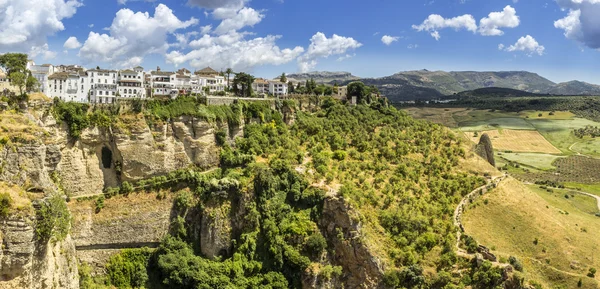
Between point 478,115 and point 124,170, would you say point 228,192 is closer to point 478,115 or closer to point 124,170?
point 124,170

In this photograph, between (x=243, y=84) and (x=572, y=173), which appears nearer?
(x=243, y=84)

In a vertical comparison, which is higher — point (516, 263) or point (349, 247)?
point (349, 247)

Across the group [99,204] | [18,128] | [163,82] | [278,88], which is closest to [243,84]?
[163,82]

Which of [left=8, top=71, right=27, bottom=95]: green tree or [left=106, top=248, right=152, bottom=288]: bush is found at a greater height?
[left=8, top=71, right=27, bottom=95]: green tree

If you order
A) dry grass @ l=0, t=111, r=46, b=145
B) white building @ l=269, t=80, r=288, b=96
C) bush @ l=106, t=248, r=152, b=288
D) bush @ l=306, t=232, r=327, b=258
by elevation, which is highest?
white building @ l=269, t=80, r=288, b=96

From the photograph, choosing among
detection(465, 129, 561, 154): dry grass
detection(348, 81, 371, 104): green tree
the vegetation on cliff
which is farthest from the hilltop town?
detection(465, 129, 561, 154): dry grass

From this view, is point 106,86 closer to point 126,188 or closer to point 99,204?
point 126,188

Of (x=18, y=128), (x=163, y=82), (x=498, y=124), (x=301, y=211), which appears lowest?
(x=301, y=211)

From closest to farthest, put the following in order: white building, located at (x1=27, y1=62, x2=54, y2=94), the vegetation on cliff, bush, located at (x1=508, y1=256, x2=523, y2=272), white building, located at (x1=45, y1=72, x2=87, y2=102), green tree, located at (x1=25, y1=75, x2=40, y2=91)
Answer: bush, located at (x1=508, y1=256, x2=523, y2=272) < the vegetation on cliff < green tree, located at (x1=25, y1=75, x2=40, y2=91) < white building, located at (x1=27, y1=62, x2=54, y2=94) < white building, located at (x1=45, y1=72, x2=87, y2=102)

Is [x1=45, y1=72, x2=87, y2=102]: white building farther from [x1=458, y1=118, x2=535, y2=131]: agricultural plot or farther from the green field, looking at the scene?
[x1=458, y1=118, x2=535, y2=131]: agricultural plot
